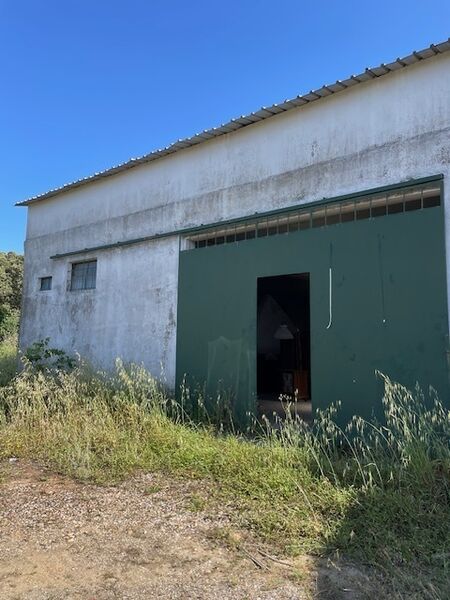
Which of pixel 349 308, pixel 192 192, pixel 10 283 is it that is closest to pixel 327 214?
pixel 349 308

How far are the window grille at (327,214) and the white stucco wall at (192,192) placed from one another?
0.57 ft

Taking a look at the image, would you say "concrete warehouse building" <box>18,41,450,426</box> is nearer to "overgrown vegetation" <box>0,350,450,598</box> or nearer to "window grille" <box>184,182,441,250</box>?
"window grille" <box>184,182,441,250</box>

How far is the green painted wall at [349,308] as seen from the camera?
542 cm

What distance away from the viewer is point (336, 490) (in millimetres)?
4207

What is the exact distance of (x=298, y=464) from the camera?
474 cm

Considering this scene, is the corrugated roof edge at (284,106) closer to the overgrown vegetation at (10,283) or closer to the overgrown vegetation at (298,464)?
the overgrown vegetation at (298,464)

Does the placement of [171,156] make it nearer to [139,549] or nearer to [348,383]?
[348,383]

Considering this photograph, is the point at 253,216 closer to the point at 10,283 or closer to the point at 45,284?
the point at 45,284

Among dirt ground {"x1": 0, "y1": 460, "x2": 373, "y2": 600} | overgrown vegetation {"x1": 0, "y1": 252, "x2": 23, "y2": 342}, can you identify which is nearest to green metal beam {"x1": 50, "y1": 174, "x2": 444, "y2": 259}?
dirt ground {"x1": 0, "y1": 460, "x2": 373, "y2": 600}

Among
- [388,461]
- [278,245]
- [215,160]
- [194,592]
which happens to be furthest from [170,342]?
[194,592]

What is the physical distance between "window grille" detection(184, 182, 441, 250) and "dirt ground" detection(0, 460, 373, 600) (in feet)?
12.8

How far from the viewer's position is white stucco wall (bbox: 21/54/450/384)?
5801 millimetres

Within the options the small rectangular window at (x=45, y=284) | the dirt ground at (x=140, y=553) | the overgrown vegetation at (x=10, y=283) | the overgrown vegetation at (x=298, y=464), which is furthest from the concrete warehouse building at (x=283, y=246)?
the overgrown vegetation at (x=10, y=283)

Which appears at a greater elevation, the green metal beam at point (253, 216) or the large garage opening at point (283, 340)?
the green metal beam at point (253, 216)
